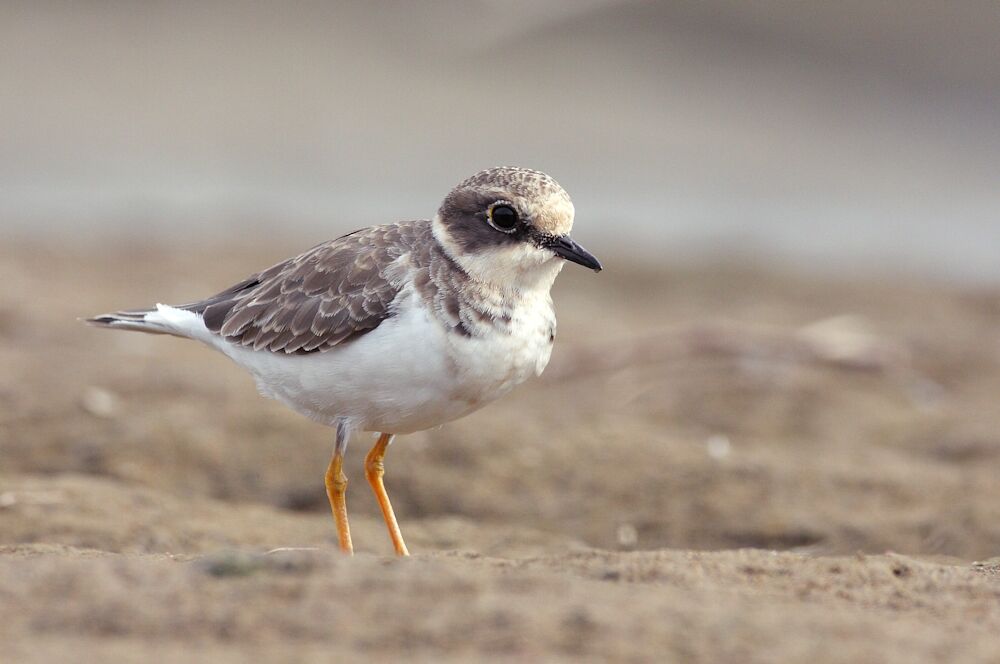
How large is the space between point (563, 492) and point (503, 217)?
2480 millimetres

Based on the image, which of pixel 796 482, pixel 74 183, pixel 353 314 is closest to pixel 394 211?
pixel 74 183

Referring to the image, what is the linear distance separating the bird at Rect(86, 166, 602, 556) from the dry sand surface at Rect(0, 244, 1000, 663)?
0.71 metres

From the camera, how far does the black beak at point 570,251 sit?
5641mm

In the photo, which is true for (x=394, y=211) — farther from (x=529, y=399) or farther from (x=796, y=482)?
(x=796, y=482)

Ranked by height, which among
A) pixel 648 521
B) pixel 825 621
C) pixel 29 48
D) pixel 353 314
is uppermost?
A: pixel 29 48

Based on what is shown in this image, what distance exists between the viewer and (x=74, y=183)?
60.2 ft

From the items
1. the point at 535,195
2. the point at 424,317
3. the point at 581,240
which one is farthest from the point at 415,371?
the point at 581,240

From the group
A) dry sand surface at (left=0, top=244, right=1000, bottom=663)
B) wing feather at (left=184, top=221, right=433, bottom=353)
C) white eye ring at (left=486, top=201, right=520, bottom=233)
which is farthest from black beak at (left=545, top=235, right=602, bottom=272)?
dry sand surface at (left=0, top=244, right=1000, bottom=663)

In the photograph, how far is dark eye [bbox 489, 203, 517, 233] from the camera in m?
5.70

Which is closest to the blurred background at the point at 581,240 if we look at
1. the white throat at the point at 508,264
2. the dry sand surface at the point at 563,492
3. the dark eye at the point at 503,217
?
the dry sand surface at the point at 563,492

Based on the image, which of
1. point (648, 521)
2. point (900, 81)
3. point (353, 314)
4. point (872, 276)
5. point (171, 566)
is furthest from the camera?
point (900, 81)

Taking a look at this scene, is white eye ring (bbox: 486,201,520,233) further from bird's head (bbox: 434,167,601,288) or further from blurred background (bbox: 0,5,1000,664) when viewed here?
blurred background (bbox: 0,5,1000,664)

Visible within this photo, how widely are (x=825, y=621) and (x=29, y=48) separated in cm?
2328

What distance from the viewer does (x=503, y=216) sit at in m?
5.71
